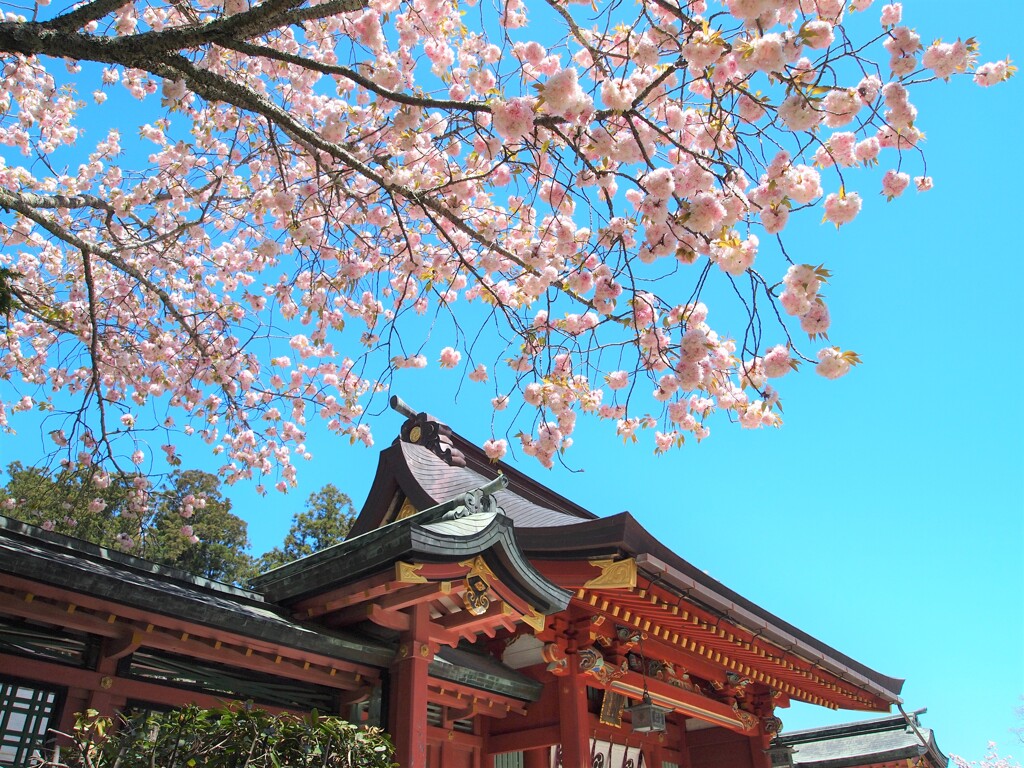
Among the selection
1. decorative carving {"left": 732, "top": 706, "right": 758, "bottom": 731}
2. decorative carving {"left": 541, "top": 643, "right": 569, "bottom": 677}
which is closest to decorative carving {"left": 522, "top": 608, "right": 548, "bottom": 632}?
decorative carving {"left": 541, "top": 643, "right": 569, "bottom": 677}

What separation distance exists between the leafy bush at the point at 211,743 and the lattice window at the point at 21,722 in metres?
0.58

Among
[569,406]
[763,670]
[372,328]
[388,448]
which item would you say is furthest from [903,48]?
[763,670]

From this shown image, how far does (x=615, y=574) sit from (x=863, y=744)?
1258 centimetres

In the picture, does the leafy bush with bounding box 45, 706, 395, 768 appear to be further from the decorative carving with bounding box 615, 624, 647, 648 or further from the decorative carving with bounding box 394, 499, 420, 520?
the decorative carving with bounding box 394, 499, 420, 520

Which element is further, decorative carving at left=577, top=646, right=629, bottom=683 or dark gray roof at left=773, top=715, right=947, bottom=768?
dark gray roof at left=773, top=715, right=947, bottom=768

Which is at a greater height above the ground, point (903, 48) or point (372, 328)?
point (372, 328)

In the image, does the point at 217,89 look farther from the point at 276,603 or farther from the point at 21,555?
the point at 276,603

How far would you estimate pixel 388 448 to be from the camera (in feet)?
26.0

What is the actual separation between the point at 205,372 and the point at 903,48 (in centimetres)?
740

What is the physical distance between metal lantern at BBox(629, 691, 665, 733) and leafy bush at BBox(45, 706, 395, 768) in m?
4.04

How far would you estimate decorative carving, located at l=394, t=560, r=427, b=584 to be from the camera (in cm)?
445

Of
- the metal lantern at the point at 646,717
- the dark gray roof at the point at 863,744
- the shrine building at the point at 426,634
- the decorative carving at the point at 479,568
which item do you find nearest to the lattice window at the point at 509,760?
the shrine building at the point at 426,634

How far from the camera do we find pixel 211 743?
3244 millimetres

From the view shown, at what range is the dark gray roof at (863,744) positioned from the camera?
13.5 metres
